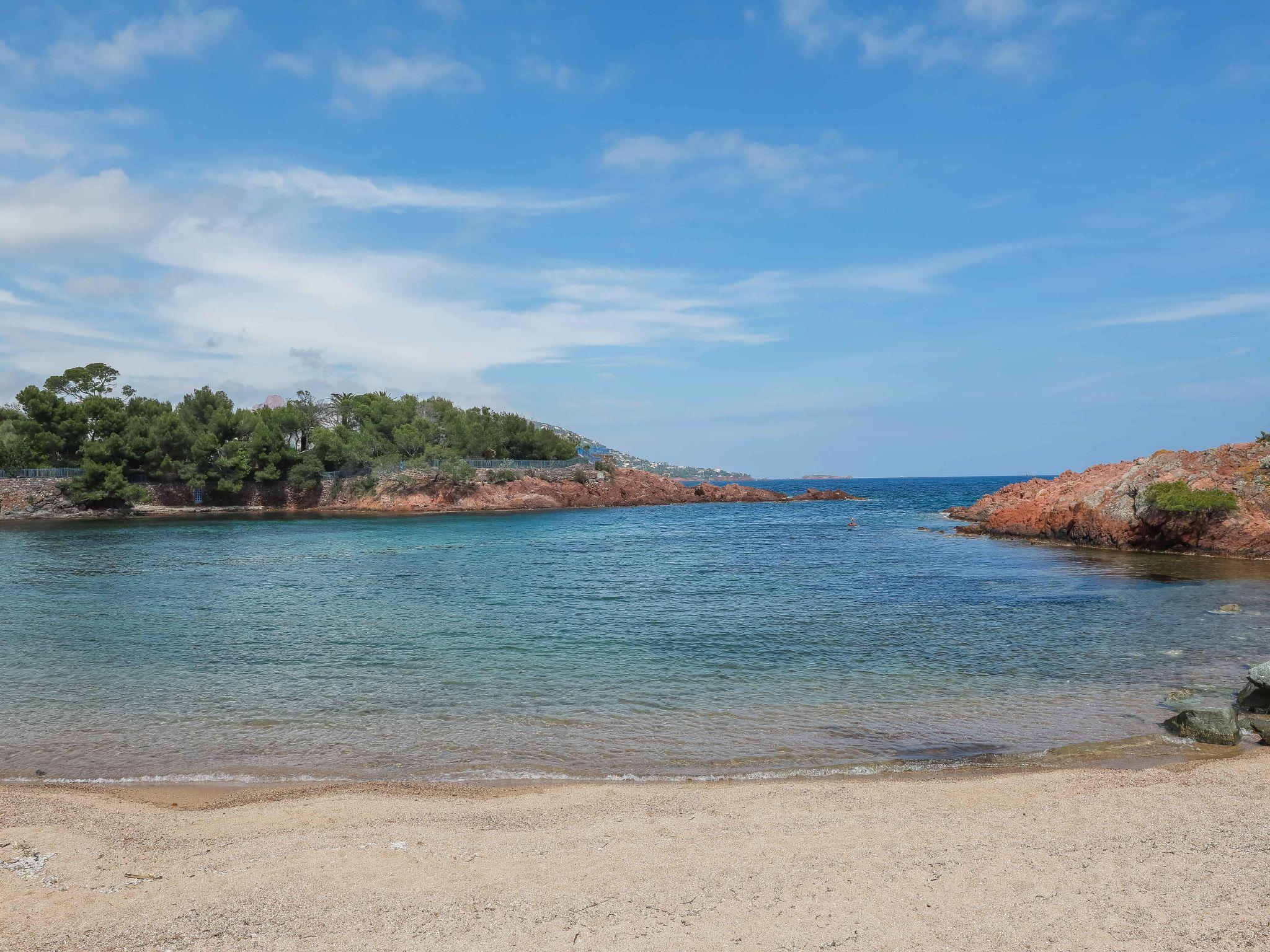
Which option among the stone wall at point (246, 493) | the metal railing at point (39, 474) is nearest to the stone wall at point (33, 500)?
the stone wall at point (246, 493)

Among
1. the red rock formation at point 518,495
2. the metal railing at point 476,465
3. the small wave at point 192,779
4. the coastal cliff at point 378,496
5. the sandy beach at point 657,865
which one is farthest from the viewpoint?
the metal railing at point 476,465

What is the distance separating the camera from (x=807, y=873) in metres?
6.89

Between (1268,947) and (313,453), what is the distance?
97.2 meters

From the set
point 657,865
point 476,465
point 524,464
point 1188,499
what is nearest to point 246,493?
point 476,465

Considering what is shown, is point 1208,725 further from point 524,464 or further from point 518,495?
point 524,464

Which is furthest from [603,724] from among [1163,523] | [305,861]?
→ [1163,523]

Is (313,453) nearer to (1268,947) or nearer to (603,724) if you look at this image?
(603,724)

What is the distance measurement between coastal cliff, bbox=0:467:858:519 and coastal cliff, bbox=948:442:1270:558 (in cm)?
5667

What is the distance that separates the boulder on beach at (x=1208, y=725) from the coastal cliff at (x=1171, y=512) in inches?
1049

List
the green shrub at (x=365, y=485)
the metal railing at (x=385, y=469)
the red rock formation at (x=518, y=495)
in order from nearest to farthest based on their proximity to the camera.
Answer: the metal railing at (x=385, y=469), the red rock formation at (x=518, y=495), the green shrub at (x=365, y=485)

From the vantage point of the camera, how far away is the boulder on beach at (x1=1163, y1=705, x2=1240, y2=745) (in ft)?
36.3

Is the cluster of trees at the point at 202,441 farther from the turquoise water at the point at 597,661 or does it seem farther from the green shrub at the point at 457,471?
the turquoise water at the point at 597,661

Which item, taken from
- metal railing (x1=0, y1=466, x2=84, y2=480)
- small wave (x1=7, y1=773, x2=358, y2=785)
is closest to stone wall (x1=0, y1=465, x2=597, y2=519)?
metal railing (x1=0, y1=466, x2=84, y2=480)

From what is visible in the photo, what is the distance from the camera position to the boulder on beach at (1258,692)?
40.1 ft
